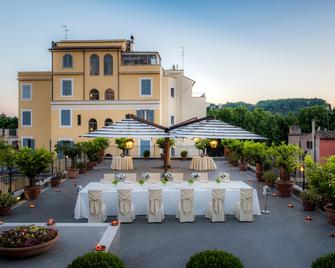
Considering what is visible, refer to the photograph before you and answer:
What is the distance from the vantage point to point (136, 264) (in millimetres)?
7086

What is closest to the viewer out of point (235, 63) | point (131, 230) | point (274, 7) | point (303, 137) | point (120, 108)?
point (131, 230)

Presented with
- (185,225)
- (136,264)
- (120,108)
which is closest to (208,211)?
(185,225)

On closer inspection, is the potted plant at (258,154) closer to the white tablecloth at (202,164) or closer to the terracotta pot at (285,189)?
the terracotta pot at (285,189)

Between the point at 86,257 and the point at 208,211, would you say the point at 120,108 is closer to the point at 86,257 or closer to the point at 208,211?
the point at 208,211

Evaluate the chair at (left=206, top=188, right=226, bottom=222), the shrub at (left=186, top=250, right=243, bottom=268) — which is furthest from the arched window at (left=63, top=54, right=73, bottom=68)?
the shrub at (left=186, top=250, right=243, bottom=268)

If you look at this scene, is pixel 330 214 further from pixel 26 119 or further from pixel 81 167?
Answer: pixel 26 119

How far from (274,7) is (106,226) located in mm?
16629

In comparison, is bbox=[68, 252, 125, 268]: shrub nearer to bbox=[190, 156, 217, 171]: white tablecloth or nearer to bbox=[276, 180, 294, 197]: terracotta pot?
bbox=[276, 180, 294, 197]: terracotta pot

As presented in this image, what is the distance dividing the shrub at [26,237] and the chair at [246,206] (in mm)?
5473

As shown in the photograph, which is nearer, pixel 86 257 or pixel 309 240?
pixel 86 257

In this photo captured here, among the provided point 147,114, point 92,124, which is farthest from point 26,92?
point 147,114

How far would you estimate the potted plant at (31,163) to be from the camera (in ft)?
42.9

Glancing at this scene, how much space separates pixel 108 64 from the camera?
110 feet

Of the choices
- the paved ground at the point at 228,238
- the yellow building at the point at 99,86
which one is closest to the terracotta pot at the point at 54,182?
the paved ground at the point at 228,238
